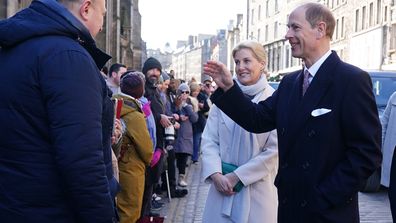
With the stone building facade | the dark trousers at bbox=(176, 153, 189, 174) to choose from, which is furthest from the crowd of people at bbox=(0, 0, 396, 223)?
the stone building facade

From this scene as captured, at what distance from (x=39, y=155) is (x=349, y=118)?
1.62 m

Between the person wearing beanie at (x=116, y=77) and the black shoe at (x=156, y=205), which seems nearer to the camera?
the person wearing beanie at (x=116, y=77)

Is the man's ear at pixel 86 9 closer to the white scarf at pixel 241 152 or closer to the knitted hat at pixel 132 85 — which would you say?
the white scarf at pixel 241 152

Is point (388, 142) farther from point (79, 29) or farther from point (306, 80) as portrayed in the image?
point (79, 29)

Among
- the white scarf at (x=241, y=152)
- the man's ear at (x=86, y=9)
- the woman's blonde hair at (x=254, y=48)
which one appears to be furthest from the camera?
the woman's blonde hair at (x=254, y=48)

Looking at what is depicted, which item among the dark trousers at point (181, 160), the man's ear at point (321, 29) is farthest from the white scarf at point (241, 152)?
the dark trousers at point (181, 160)

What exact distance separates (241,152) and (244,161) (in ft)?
0.24

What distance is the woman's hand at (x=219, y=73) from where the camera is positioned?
11.1ft

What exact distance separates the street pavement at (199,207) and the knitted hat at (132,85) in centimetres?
236

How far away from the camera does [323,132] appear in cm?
290

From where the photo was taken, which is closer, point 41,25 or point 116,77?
point 41,25

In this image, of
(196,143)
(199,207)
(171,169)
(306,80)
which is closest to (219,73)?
(306,80)

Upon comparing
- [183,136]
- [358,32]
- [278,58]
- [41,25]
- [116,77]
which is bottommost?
[183,136]

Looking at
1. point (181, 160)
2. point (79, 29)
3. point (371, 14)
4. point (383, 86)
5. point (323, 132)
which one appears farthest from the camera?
point (371, 14)
